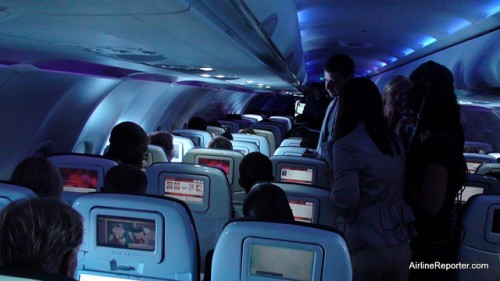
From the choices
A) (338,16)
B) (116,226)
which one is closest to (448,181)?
(116,226)

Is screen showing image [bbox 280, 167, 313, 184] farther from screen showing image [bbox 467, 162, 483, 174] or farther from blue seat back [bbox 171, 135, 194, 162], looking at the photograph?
screen showing image [bbox 467, 162, 483, 174]

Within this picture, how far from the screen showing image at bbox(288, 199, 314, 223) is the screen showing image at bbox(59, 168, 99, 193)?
1425mm

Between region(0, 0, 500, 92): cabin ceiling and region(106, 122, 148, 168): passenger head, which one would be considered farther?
region(106, 122, 148, 168): passenger head

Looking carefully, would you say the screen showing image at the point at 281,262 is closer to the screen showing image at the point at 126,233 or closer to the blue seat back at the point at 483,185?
the screen showing image at the point at 126,233

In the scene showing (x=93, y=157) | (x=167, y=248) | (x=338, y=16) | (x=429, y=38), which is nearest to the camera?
(x=167, y=248)

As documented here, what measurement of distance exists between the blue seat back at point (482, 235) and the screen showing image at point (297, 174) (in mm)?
1314

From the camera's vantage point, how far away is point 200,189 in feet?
13.5

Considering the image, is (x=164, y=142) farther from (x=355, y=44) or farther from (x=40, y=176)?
(x=355, y=44)

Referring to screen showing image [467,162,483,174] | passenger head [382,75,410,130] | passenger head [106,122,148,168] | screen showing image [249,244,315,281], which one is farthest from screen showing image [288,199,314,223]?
screen showing image [467,162,483,174]

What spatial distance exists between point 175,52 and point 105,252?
8.04 ft

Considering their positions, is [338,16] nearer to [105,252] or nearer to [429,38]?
[429,38]

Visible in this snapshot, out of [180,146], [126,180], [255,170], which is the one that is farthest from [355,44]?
[126,180]

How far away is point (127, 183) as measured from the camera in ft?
11.1

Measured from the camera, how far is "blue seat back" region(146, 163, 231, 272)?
406cm
